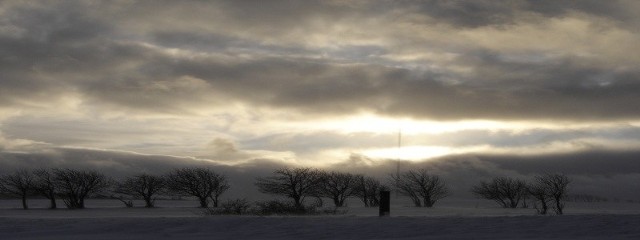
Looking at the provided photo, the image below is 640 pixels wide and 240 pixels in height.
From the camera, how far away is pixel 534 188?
64562 mm

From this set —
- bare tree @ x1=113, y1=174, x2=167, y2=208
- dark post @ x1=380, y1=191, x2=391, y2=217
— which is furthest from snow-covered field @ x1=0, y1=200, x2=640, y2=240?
bare tree @ x1=113, y1=174, x2=167, y2=208

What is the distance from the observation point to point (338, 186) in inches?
2928

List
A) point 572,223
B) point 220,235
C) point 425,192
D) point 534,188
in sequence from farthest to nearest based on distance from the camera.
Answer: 1. point 425,192
2. point 534,188
3. point 572,223
4. point 220,235

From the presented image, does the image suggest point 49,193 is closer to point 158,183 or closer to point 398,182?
point 158,183

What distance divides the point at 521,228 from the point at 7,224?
19.4 metres

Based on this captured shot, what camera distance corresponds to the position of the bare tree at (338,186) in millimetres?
→ 72238

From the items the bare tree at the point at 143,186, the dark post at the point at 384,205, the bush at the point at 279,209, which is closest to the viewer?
the dark post at the point at 384,205

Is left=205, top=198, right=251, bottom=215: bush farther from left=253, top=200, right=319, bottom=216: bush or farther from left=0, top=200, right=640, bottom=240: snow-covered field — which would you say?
left=0, top=200, right=640, bottom=240: snow-covered field

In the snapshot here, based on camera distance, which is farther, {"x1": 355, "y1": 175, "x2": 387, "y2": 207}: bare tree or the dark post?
{"x1": 355, "y1": 175, "x2": 387, "y2": 207}: bare tree

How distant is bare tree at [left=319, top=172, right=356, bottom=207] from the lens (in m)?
72.2

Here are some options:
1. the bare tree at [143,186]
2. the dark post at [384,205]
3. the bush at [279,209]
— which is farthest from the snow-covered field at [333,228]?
the bare tree at [143,186]

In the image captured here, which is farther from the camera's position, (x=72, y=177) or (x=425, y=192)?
(x=425, y=192)

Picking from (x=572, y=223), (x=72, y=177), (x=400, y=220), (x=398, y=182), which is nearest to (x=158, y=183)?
(x=72, y=177)

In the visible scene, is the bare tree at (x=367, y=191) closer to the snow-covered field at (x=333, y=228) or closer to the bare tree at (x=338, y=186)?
the bare tree at (x=338, y=186)
